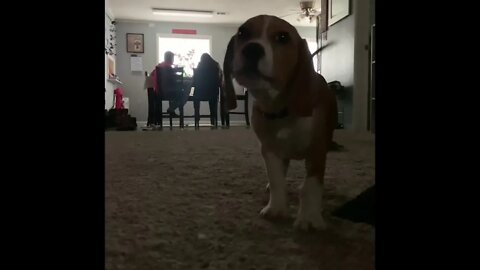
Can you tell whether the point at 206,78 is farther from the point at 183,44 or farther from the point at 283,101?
the point at 283,101

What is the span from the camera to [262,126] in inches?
35.4

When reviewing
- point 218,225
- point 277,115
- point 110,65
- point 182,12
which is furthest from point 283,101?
point 182,12

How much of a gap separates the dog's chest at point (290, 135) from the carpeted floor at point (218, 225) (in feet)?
0.46

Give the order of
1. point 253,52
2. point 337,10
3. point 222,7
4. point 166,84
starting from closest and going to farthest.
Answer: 1. point 253,52
2. point 337,10
3. point 166,84
4. point 222,7

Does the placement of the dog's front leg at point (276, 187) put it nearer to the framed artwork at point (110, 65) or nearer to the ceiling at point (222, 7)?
the ceiling at point (222, 7)

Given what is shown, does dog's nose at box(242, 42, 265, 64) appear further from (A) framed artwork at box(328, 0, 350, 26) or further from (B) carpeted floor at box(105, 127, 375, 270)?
(A) framed artwork at box(328, 0, 350, 26)

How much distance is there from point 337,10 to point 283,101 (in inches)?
168

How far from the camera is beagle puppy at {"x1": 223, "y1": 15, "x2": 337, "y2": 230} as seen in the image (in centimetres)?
80

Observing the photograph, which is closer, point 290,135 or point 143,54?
point 290,135

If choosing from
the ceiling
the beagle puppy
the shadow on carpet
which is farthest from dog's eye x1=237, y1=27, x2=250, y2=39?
the ceiling

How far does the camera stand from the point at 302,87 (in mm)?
821

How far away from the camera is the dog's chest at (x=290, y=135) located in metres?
0.86
